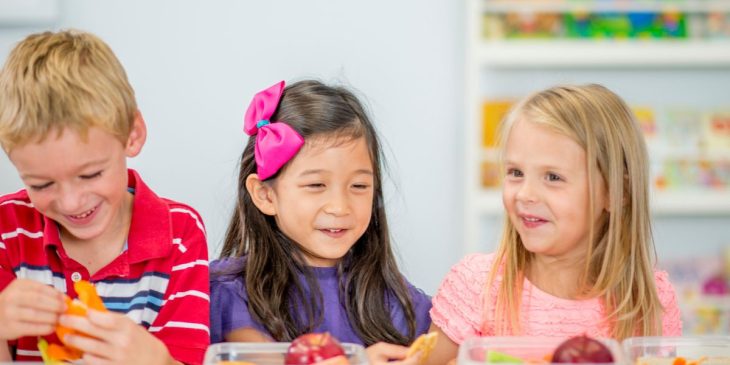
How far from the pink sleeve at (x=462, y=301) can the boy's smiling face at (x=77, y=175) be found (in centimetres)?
64

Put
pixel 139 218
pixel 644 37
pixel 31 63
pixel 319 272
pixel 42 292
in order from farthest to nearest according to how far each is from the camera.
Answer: pixel 644 37
pixel 319 272
pixel 139 218
pixel 31 63
pixel 42 292

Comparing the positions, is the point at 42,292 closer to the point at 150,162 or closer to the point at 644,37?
Answer: the point at 150,162

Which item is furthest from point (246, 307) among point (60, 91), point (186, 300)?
point (60, 91)

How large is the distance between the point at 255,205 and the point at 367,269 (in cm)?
25

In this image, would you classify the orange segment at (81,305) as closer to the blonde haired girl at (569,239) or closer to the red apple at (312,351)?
the red apple at (312,351)

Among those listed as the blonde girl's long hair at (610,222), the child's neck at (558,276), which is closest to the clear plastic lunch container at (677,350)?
the blonde girl's long hair at (610,222)

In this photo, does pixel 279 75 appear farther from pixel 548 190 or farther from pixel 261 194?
pixel 548 190

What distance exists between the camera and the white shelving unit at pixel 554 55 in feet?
10.8

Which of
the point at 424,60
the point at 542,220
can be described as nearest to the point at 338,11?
the point at 424,60

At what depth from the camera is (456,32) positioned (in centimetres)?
349

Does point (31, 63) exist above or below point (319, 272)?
above

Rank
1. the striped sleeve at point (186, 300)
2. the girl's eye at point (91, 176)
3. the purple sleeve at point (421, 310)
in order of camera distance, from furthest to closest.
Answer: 1. the purple sleeve at point (421, 310)
2. the striped sleeve at point (186, 300)
3. the girl's eye at point (91, 176)

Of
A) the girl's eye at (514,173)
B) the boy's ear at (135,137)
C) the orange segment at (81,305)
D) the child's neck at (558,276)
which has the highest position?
the boy's ear at (135,137)

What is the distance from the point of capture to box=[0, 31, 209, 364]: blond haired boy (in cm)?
133
